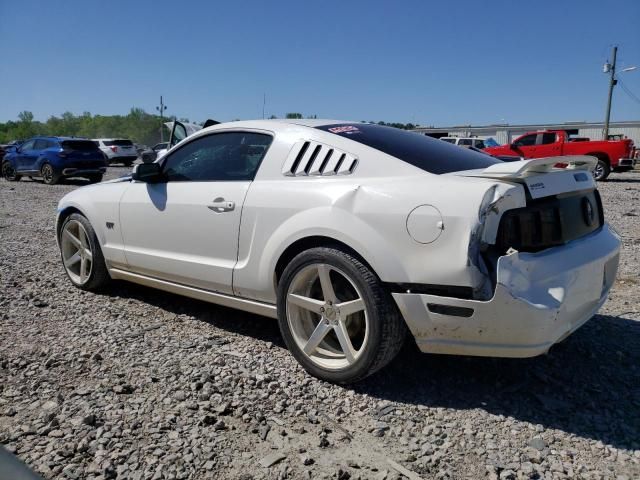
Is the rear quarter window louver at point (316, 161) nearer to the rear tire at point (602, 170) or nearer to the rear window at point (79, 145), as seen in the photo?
the rear window at point (79, 145)

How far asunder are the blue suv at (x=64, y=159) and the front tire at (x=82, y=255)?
13.0m

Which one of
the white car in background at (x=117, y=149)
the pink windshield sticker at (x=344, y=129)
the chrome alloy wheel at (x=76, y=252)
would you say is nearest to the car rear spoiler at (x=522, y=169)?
the pink windshield sticker at (x=344, y=129)

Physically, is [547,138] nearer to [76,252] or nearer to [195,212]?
[76,252]

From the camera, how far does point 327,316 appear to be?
2969 millimetres

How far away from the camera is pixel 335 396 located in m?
2.89

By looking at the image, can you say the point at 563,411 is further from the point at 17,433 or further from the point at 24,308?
the point at 24,308

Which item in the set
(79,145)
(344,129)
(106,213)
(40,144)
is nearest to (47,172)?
(40,144)

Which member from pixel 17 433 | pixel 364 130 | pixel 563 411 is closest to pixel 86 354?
pixel 17 433

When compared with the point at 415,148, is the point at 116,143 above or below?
below

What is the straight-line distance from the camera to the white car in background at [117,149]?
93.6 feet

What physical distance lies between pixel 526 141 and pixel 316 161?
734 inches

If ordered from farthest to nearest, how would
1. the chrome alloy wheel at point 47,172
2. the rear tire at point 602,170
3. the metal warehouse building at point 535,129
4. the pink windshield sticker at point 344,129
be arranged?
the metal warehouse building at point 535,129 < the rear tire at point 602,170 < the chrome alloy wheel at point 47,172 < the pink windshield sticker at point 344,129

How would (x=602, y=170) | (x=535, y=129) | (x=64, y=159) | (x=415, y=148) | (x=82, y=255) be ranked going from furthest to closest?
(x=535, y=129)
(x=602, y=170)
(x=64, y=159)
(x=82, y=255)
(x=415, y=148)

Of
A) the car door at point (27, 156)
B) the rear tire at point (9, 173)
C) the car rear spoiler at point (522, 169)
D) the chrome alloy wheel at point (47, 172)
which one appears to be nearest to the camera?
the car rear spoiler at point (522, 169)
